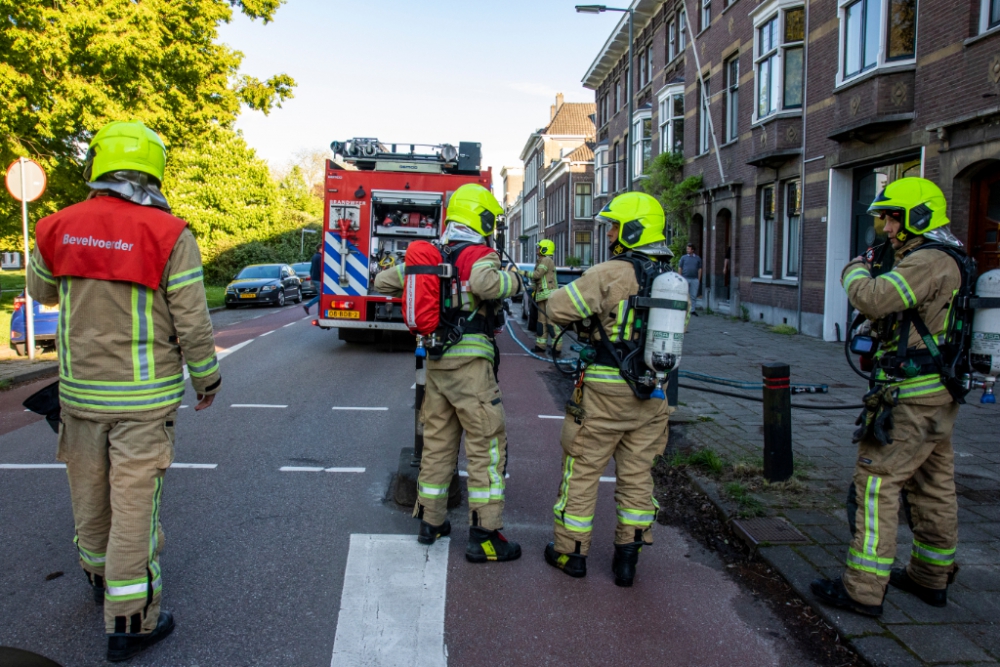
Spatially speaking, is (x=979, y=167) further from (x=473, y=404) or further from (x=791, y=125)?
(x=473, y=404)

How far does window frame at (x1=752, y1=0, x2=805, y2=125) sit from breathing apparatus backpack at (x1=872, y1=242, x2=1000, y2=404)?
551 inches

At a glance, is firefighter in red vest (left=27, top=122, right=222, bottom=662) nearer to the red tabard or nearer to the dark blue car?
the red tabard

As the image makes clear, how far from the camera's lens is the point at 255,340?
14.5 metres

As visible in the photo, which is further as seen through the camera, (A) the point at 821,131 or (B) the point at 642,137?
(B) the point at 642,137

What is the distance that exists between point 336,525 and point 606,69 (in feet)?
118

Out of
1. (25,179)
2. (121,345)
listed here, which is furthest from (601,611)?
(25,179)

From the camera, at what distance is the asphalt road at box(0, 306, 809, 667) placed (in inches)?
125

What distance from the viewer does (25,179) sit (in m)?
10.5

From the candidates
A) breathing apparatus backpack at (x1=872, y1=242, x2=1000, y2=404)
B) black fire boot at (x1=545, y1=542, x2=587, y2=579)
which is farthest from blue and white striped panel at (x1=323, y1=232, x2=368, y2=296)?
breathing apparatus backpack at (x1=872, y1=242, x2=1000, y2=404)

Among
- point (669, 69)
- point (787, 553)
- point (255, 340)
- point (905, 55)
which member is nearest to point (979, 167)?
point (905, 55)

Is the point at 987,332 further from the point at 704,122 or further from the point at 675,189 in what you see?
the point at 704,122

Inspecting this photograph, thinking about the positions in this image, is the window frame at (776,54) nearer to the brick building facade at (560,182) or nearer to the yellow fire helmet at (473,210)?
the yellow fire helmet at (473,210)

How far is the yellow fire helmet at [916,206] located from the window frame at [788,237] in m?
13.7

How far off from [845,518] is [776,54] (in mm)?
14649
